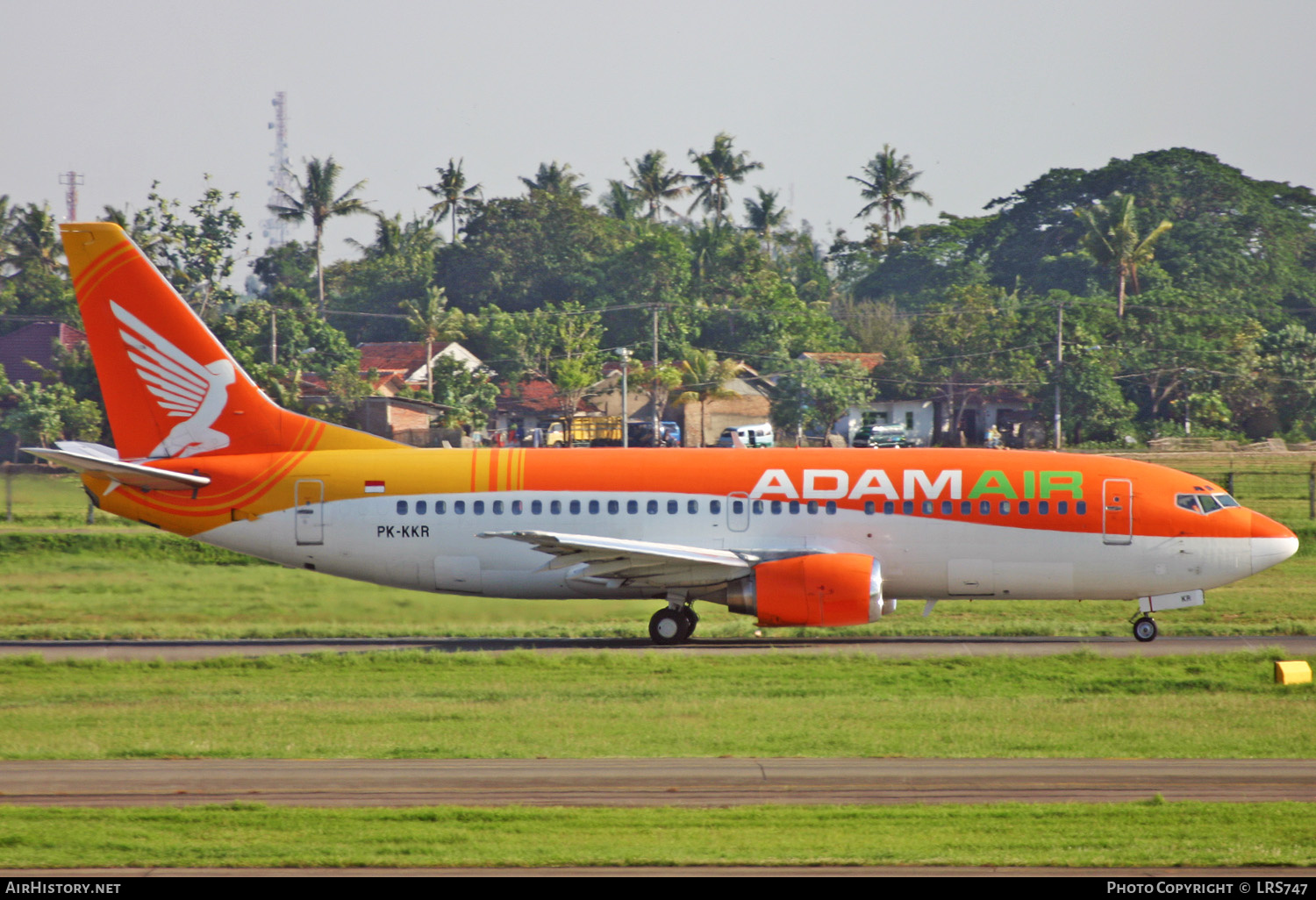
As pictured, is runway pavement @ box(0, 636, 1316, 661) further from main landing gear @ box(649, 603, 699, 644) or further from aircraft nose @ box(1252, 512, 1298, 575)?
aircraft nose @ box(1252, 512, 1298, 575)

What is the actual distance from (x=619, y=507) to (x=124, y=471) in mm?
10618

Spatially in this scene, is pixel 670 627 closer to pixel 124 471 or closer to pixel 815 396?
pixel 124 471

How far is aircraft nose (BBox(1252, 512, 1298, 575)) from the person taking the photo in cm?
2888

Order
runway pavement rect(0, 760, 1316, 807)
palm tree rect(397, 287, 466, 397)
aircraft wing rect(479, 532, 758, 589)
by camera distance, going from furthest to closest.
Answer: palm tree rect(397, 287, 466, 397)
aircraft wing rect(479, 532, 758, 589)
runway pavement rect(0, 760, 1316, 807)

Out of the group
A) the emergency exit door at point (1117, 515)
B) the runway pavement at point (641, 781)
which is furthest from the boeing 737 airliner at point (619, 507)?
the runway pavement at point (641, 781)

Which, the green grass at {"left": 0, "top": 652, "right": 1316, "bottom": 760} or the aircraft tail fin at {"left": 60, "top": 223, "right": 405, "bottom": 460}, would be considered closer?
the green grass at {"left": 0, "top": 652, "right": 1316, "bottom": 760}

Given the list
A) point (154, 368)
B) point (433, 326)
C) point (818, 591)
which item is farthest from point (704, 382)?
point (818, 591)

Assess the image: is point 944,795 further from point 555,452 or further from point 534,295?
point 534,295

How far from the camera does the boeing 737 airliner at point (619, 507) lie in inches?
1144

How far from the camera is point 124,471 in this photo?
2914 cm

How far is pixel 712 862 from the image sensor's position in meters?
12.9

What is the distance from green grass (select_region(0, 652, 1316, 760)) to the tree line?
196 ft

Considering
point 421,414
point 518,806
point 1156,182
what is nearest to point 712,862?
point 518,806

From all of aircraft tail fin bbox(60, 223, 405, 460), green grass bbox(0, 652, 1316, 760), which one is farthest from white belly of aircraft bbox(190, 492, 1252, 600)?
green grass bbox(0, 652, 1316, 760)
